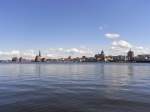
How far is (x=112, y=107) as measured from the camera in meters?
18.9

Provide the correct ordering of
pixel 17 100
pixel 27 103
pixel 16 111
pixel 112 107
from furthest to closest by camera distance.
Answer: pixel 17 100 < pixel 27 103 < pixel 112 107 < pixel 16 111

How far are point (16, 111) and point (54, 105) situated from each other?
360 cm

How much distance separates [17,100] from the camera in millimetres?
21906

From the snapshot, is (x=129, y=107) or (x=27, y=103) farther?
(x=27, y=103)

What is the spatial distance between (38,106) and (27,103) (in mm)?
1778

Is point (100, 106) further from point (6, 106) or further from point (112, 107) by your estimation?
point (6, 106)

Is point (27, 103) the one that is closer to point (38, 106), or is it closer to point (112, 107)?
point (38, 106)

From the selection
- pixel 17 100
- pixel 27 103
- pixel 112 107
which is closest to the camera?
pixel 112 107

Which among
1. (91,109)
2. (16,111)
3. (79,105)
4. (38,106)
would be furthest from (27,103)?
(91,109)

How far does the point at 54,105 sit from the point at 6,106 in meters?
4.19

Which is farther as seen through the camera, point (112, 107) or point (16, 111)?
point (112, 107)

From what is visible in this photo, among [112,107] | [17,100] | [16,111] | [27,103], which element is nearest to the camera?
[16,111]

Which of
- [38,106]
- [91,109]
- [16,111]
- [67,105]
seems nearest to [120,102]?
[91,109]

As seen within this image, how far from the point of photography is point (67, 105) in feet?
64.7
